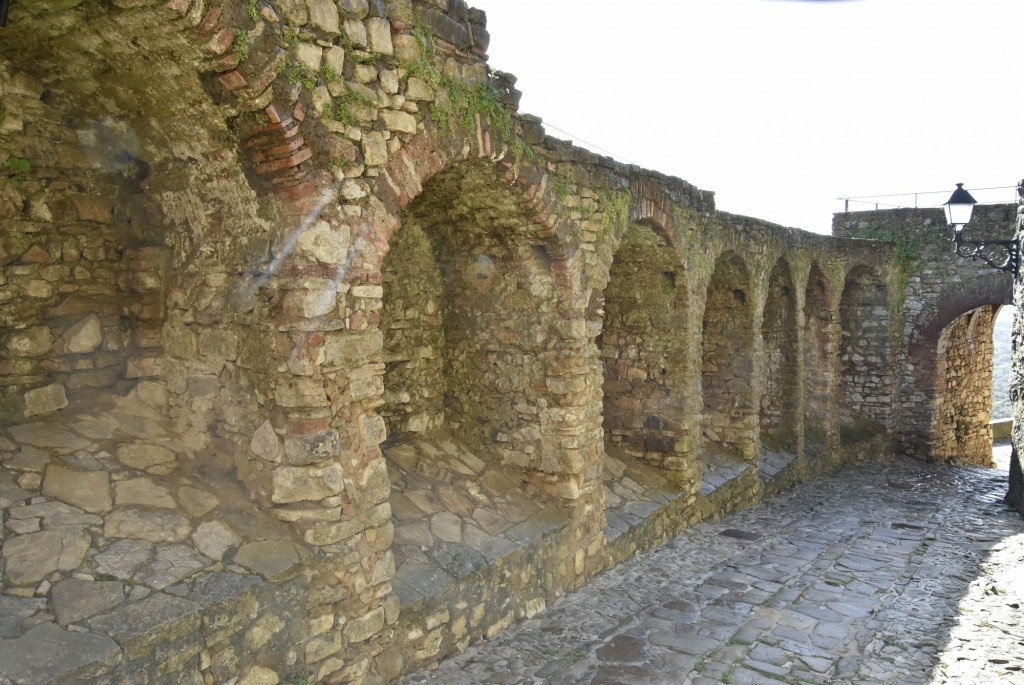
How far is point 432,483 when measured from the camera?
5.40 m

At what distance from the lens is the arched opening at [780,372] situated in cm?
1086

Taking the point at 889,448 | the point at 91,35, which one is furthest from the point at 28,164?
the point at 889,448

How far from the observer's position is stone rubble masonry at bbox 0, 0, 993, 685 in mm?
3145

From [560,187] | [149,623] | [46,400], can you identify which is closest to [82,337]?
[46,400]

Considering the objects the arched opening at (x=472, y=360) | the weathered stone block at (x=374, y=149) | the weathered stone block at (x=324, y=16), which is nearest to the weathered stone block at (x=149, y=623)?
the arched opening at (x=472, y=360)

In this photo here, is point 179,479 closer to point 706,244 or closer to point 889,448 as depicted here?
point 706,244

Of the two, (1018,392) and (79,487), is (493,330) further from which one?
(1018,392)

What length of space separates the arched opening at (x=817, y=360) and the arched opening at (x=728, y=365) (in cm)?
315

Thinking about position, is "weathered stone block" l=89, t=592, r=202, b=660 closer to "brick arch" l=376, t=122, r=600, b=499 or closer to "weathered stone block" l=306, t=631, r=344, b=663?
"weathered stone block" l=306, t=631, r=344, b=663

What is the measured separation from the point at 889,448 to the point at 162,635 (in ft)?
44.5

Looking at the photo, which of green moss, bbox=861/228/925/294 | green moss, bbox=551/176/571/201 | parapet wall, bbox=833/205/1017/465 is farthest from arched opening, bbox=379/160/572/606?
parapet wall, bbox=833/205/1017/465

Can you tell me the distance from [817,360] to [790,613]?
7.29 metres

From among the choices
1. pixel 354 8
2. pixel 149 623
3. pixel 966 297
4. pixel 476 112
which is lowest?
pixel 149 623

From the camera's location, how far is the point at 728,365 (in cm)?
949
